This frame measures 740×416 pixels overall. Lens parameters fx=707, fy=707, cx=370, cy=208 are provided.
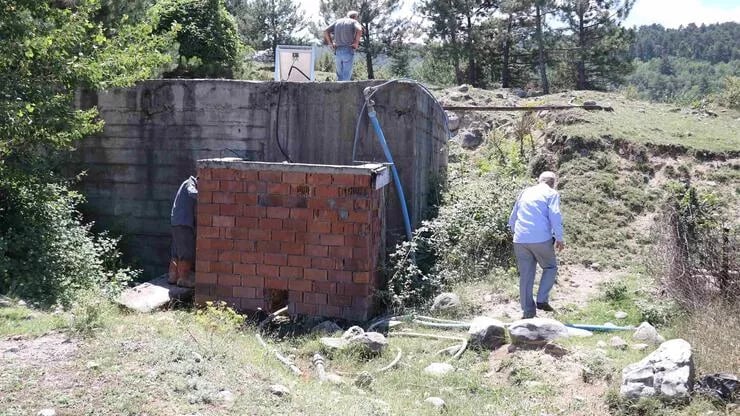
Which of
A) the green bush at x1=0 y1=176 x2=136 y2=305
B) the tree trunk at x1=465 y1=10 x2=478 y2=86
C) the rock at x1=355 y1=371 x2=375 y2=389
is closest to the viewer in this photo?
the rock at x1=355 y1=371 x2=375 y2=389

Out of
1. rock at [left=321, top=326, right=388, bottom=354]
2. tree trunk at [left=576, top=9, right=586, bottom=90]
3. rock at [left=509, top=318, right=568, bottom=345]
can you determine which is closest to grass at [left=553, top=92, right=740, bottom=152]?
rock at [left=509, top=318, right=568, bottom=345]

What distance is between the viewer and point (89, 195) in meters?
9.09

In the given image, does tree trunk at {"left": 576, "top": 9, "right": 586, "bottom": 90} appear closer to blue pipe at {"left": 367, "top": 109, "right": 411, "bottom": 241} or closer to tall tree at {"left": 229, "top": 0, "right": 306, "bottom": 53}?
tall tree at {"left": 229, "top": 0, "right": 306, "bottom": 53}

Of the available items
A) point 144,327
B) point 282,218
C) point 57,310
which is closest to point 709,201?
point 282,218

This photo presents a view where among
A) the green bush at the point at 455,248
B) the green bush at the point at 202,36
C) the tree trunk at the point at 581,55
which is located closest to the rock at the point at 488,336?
the green bush at the point at 455,248

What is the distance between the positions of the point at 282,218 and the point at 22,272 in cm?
255

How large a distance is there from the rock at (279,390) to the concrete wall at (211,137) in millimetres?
4060

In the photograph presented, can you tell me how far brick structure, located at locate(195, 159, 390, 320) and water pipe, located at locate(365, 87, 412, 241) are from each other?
83 cm

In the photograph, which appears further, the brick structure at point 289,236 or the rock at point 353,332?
the brick structure at point 289,236

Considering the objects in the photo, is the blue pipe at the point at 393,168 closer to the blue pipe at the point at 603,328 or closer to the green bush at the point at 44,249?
the blue pipe at the point at 603,328

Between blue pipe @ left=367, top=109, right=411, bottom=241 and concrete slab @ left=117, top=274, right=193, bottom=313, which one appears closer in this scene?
concrete slab @ left=117, top=274, right=193, bottom=313

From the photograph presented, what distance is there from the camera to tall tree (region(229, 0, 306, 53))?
117 feet

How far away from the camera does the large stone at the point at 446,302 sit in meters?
6.84

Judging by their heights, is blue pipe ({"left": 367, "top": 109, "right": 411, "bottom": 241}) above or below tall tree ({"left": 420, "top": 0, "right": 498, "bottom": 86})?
below
